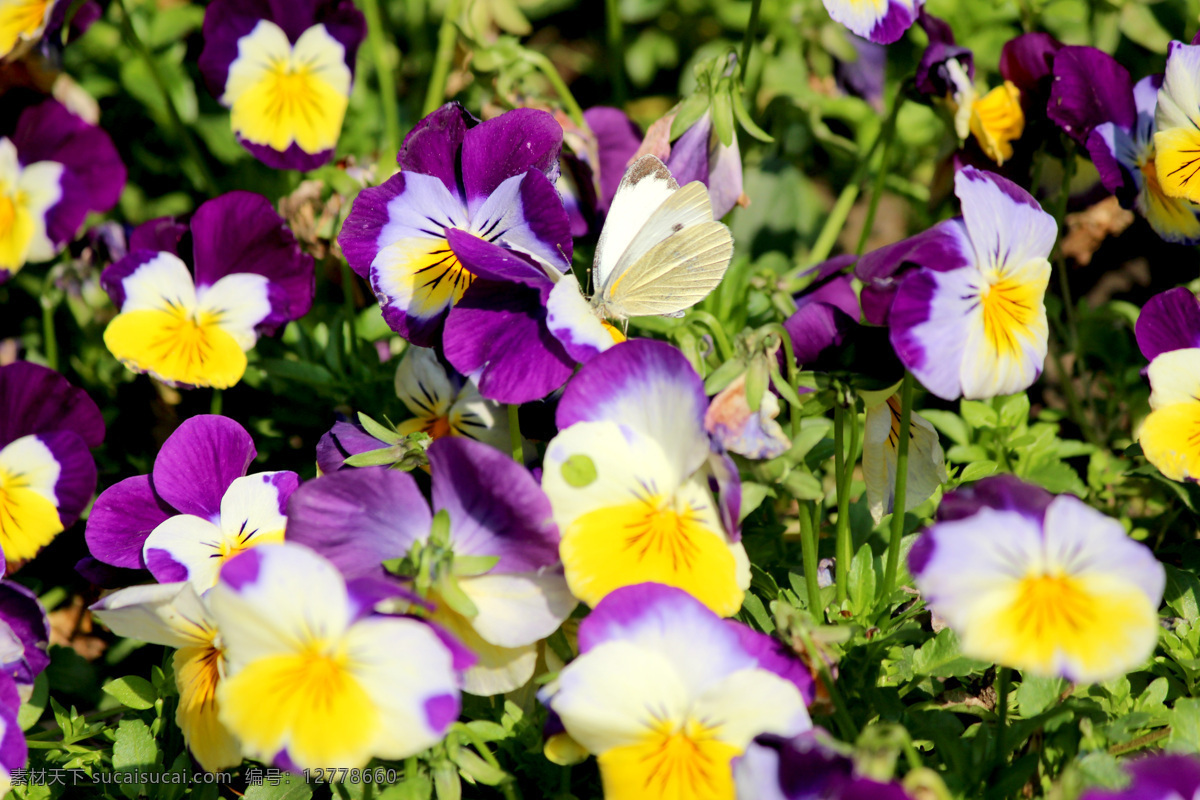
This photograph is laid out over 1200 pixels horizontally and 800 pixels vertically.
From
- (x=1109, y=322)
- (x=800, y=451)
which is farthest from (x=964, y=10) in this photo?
(x=800, y=451)

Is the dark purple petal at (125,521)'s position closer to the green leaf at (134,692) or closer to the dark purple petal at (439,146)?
the green leaf at (134,692)

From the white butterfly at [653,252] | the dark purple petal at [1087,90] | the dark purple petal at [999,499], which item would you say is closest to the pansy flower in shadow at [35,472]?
the white butterfly at [653,252]

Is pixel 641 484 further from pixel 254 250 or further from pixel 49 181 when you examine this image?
pixel 49 181

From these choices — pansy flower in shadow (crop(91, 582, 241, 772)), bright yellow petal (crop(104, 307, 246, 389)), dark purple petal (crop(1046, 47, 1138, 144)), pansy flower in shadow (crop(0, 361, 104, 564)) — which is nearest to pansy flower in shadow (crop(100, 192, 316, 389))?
bright yellow petal (crop(104, 307, 246, 389))

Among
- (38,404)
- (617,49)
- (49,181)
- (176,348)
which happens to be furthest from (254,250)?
(617,49)

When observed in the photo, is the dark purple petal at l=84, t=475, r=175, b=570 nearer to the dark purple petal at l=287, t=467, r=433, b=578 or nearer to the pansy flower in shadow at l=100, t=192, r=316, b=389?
the pansy flower in shadow at l=100, t=192, r=316, b=389

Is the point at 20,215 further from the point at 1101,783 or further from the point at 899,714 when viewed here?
the point at 1101,783
